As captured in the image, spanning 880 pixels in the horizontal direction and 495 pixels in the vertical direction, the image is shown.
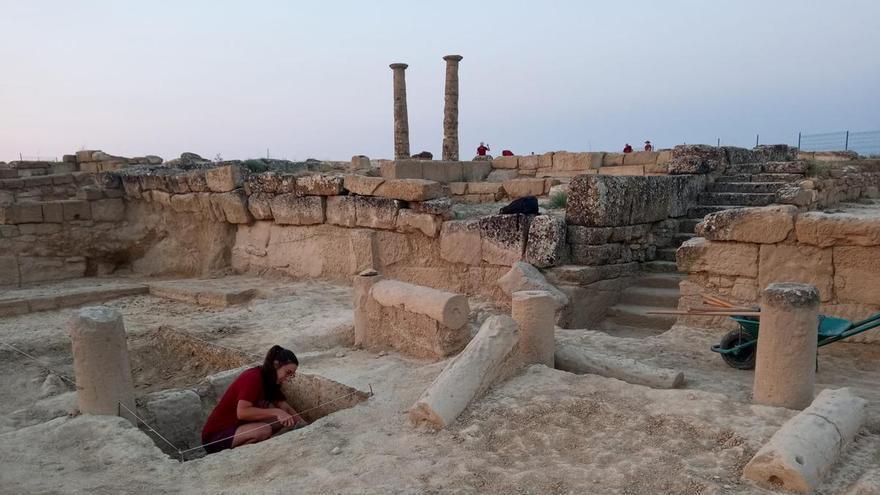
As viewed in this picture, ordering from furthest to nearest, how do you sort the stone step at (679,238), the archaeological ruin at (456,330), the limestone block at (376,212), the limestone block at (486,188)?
1. the limestone block at (486,188)
2. the limestone block at (376,212)
3. the stone step at (679,238)
4. the archaeological ruin at (456,330)

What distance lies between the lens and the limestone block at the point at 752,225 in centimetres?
581

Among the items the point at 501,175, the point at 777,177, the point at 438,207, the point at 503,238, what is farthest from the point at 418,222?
the point at 501,175

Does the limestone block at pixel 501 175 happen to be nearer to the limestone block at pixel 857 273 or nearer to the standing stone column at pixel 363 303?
the standing stone column at pixel 363 303

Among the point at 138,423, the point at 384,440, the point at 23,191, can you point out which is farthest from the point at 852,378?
the point at 23,191

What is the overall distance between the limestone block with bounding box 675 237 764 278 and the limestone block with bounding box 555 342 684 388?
5.87ft

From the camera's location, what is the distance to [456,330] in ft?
17.9

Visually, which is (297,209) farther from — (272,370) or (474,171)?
(474,171)

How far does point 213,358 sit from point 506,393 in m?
3.68

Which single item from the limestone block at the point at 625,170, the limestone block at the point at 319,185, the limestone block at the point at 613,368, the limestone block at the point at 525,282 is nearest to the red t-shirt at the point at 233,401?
the limestone block at the point at 613,368

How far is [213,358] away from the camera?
22.1ft

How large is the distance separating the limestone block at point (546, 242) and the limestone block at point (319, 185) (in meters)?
3.20

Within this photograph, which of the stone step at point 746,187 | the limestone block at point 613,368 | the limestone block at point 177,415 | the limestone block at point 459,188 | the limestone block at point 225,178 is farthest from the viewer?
the limestone block at point 459,188

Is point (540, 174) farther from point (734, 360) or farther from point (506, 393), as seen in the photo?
point (506, 393)

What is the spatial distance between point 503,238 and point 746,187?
14.6 feet
